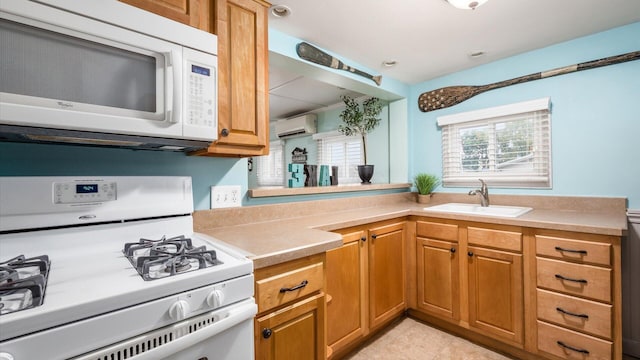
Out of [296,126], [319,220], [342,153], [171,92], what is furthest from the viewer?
[296,126]

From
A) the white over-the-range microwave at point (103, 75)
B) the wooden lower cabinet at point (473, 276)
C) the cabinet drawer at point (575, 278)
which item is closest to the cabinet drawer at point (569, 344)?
the wooden lower cabinet at point (473, 276)

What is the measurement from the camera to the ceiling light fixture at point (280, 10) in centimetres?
159

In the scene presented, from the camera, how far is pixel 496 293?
1.84 m

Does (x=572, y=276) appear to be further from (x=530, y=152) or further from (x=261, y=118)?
(x=261, y=118)

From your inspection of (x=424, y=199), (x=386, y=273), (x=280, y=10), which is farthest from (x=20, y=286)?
(x=424, y=199)

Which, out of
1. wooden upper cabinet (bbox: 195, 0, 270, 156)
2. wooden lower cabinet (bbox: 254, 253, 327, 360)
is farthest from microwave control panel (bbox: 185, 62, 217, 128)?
wooden lower cabinet (bbox: 254, 253, 327, 360)

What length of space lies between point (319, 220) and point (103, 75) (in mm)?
1302

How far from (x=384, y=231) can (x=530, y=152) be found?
1.46 metres

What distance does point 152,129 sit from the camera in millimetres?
995

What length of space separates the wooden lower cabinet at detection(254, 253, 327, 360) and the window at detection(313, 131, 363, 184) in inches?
102

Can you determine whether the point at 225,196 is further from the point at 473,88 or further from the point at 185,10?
the point at 473,88

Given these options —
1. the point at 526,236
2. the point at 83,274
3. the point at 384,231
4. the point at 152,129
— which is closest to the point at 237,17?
the point at 152,129

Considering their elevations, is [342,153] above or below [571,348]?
above

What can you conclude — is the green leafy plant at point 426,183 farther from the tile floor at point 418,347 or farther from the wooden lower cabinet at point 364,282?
the tile floor at point 418,347
